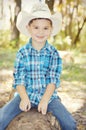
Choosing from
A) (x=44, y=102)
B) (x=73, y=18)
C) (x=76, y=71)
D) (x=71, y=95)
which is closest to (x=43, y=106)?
(x=44, y=102)

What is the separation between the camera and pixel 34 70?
11.0 feet

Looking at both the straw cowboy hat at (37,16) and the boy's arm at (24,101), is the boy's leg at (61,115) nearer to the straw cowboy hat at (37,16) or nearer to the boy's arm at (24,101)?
the boy's arm at (24,101)

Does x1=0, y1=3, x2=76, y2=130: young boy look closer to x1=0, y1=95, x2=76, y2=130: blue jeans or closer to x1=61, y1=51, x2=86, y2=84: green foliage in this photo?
x1=0, y1=95, x2=76, y2=130: blue jeans

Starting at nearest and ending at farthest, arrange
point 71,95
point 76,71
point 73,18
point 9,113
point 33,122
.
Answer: point 33,122 < point 9,113 < point 71,95 < point 76,71 < point 73,18

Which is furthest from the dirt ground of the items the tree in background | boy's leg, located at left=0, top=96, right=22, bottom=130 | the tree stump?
the tree in background

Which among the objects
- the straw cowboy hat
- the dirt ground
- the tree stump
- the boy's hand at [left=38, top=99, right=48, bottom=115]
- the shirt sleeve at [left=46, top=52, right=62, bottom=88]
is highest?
the straw cowboy hat

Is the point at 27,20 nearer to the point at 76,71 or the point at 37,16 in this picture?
the point at 37,16

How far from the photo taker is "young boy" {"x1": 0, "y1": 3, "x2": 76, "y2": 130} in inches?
129

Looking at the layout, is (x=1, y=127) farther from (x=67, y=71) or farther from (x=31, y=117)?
(x=67, y=71)

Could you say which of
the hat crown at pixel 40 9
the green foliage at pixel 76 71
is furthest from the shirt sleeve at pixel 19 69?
the green foliage at pixel 76 71

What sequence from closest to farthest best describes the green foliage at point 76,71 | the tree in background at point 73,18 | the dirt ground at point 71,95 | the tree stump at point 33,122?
the tree stump at point 33,122 → the dirt ground at point 71,95 → the green foliage at point 76,71 → the tree in background at point 73,18

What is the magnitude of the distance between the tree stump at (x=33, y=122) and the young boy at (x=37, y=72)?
4 cm

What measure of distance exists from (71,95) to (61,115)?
95.2 inches

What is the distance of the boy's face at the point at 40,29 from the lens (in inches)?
129
